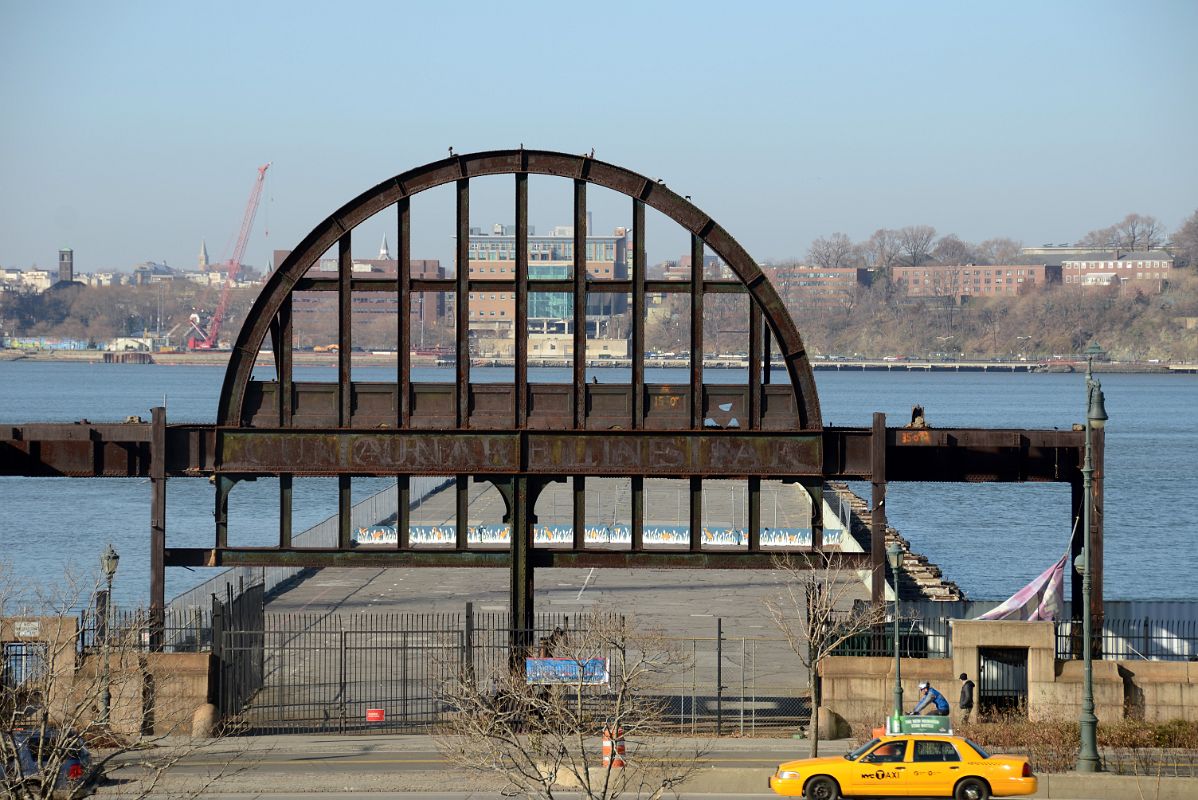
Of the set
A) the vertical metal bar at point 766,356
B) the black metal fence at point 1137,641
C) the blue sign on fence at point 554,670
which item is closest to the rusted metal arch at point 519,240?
the vertical metal bar at point 766,356

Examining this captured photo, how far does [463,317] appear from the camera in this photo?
32.8m

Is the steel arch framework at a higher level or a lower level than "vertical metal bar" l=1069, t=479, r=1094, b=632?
higher

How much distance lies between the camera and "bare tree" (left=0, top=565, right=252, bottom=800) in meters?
25.3

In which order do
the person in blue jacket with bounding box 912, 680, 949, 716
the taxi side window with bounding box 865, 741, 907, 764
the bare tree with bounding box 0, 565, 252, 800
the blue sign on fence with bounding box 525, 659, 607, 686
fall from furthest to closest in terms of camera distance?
the blue sign on fence with bounding box 525, 659, 607, 686, the person in blue jacket with bounding box 912, 680, 949, 716, the taxi side window with bounding box 865, 741, 907, 764, the bare tree with bounding box 0, 565, 252, 800

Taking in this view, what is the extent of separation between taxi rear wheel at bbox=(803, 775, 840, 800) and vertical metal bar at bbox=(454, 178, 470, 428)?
10835 millimetres

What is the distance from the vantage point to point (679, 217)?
32.7 meters

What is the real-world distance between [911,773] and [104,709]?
13618mm

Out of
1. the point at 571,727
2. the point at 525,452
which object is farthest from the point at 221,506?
the point at 571,727

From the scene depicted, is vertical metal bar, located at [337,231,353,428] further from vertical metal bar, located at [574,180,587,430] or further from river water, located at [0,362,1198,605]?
river water, located at [0,362,1198,605]

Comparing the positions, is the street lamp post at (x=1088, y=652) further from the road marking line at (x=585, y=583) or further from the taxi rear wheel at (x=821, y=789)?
the road marking line at (x=585, y=583)

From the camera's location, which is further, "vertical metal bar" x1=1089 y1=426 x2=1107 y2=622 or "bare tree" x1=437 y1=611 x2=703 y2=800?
"vertical metal bar" x1=1089 y1=426 x2=1107 y2=622

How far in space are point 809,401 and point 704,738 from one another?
7156 millimetres

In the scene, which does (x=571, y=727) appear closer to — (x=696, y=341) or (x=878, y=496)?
(x=696, y=341)

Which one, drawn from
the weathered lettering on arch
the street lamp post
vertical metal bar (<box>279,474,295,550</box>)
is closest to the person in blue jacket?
the street lamp post
